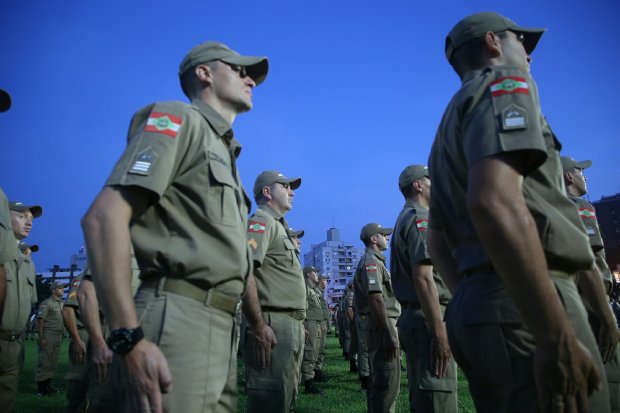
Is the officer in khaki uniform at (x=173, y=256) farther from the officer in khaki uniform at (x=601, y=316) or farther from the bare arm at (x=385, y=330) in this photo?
the bare arm at (x=385, y=330)

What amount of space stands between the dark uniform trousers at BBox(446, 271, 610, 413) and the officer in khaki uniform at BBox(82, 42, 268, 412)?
3.77 ft

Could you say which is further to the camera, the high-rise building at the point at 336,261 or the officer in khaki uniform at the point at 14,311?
the high-rise building at the point at 336,261

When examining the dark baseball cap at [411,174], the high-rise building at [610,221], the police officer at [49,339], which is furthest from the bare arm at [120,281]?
the high-rise building at [610,221]

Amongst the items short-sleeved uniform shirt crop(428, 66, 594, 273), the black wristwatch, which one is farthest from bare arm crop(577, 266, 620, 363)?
the black wristwatch

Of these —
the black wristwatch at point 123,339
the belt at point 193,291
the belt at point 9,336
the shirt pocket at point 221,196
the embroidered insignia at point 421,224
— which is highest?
the embroidered insignia at point 421,224

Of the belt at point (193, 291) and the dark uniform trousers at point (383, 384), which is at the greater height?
the belt at point (193, 291)

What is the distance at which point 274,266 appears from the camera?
5.22 m

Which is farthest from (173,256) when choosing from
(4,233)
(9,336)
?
(9,336)

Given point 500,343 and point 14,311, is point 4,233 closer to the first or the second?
point 14,311

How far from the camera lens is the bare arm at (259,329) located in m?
4.23

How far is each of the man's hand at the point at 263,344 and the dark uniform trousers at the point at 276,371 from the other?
0.21 ft

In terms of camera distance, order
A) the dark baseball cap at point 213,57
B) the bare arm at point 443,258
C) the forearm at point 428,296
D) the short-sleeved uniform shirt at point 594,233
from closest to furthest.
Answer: the bare arm at point 443,258 → the dark baseball cap at point 213,57 → the forearm at point 428,296 → the short-sleeved uniform shirt at point 594,233

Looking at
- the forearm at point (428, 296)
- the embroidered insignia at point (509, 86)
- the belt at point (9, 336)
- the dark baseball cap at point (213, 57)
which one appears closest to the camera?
the embroidered insignia at point (509, 86)

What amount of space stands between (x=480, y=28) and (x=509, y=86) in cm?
59
